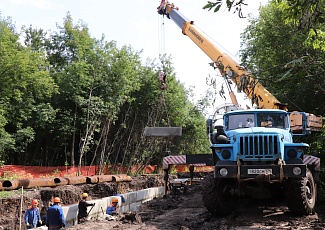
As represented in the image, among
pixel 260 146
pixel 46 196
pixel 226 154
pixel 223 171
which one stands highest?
pixel 260 146

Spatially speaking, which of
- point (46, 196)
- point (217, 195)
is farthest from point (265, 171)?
point (46, 196)

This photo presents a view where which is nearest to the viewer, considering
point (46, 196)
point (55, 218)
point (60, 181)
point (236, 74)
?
point (236, 74)

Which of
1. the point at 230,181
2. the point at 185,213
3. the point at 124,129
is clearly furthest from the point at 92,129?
the point at 230,181

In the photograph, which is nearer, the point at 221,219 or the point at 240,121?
the point at 221,219

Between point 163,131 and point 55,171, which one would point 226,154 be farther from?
point 55,171

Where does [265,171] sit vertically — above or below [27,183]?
above

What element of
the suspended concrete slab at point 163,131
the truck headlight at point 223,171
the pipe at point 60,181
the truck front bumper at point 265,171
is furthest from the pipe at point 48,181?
the truck front bumper at point 265,171

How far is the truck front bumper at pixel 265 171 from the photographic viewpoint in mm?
8898

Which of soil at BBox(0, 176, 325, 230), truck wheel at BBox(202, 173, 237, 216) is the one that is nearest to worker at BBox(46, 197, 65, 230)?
soil at BBox(0, 176, 325, 230)

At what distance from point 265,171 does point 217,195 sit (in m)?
1.53

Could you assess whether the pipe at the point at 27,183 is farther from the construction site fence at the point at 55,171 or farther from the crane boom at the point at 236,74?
the crane boom at the point at 236,74

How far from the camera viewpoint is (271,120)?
10758 mm

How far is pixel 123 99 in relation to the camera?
31219 mm

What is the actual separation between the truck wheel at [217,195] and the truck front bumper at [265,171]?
801 millimetres
